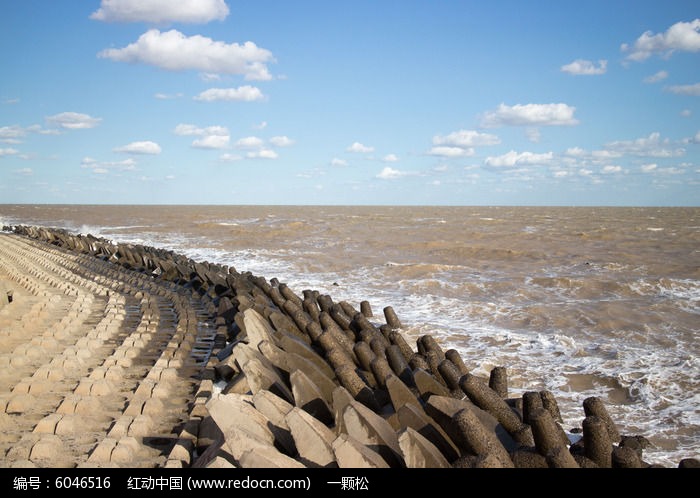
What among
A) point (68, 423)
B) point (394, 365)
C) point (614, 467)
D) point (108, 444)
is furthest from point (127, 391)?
point (614, 467)

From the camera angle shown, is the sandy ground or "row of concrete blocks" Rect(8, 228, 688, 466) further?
the sandy ground

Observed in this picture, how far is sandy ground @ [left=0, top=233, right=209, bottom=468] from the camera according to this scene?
10.0 ft

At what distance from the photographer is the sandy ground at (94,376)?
3062mm

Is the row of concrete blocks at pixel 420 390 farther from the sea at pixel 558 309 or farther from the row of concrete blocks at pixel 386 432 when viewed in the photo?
the sea at pixel 558 309

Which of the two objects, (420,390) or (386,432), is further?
(420,390)

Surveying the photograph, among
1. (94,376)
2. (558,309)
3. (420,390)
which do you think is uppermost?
(420,390)

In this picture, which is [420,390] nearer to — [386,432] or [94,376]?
[386,432]

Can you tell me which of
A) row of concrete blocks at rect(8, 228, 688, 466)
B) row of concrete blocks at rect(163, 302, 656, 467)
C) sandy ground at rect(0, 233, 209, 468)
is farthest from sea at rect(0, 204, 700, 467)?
sandy ground at rect(0, 233, 209, 468)

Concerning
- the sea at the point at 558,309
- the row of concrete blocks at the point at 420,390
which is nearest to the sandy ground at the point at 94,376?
the row of concrete blocks at the point at 420,390

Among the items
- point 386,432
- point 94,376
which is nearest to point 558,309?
point 386,432

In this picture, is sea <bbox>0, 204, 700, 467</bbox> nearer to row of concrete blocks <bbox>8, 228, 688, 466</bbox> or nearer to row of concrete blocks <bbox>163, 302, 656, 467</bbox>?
row of concrete blocks <bbox>8, 228, 688, 466</bbox>

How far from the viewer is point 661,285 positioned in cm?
1246

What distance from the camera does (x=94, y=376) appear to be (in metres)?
4.21
